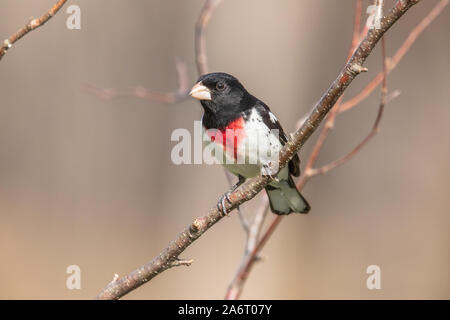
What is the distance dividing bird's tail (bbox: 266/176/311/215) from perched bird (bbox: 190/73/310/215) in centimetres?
2

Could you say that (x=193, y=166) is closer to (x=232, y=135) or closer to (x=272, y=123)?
(x=272, y=123)

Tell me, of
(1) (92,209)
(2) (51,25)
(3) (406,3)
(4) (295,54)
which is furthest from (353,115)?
(3) (406,3)

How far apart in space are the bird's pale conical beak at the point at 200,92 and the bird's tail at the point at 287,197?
2.45ft

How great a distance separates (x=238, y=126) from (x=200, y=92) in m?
0.31

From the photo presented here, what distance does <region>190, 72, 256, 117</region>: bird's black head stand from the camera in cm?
369

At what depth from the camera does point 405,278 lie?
21.9 feet

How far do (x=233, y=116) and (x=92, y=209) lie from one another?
13.4 feet

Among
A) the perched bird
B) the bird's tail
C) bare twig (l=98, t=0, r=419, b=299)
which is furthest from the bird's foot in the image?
the bird's tail

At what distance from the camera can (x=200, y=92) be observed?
3662 millimetres

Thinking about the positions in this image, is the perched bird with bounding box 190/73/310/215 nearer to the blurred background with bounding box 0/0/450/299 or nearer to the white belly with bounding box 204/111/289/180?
the white belly with bounding box 204/111/289/180

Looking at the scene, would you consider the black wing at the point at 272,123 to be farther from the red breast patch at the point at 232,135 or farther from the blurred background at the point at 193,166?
the blurred background at the point at 193,166

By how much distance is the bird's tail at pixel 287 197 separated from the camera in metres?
3.96

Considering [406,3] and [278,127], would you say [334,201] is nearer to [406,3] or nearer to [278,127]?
[278,127]

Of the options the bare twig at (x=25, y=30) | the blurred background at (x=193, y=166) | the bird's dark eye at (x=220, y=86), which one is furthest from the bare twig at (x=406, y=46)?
the blurred background at (x=193, y=166)
